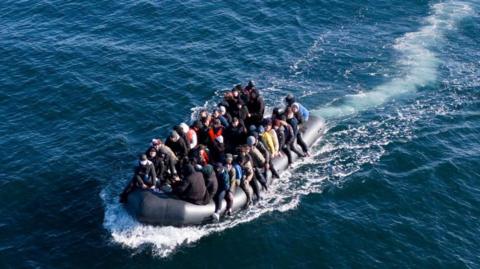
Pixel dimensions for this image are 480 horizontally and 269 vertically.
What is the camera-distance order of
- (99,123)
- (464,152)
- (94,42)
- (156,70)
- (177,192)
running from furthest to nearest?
(94,42)
(156,70)
(99,123)
(464,152)
(177,192)

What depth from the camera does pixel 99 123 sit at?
1298 inches

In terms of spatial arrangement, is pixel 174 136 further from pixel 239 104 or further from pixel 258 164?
pixel 239 104

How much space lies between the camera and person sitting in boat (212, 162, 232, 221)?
2405cm

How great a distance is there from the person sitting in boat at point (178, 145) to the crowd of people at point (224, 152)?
3 centimetres

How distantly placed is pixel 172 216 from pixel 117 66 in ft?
55.5

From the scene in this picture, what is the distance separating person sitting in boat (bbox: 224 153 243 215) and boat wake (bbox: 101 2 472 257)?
3.40 ft

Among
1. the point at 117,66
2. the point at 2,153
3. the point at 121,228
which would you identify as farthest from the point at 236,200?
the point at 117,66

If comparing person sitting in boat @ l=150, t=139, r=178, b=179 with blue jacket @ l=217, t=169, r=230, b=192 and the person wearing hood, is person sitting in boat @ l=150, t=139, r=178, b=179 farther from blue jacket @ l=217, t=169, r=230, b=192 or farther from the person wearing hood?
blue jacket @ l=217, t=169, r=230, b=192

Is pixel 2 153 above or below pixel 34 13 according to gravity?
below

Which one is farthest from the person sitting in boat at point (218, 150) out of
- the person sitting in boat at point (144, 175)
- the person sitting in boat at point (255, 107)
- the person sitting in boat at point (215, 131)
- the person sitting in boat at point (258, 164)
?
the person sitting in boat at point (255, 107)

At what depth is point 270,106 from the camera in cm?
3372

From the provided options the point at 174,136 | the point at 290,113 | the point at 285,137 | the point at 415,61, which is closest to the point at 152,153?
the point at 174,136

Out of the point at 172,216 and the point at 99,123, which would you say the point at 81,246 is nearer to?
the point at 172,216

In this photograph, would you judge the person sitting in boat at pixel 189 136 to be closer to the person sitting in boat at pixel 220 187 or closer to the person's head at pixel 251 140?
the person sitting in boat at pixel 220 187
